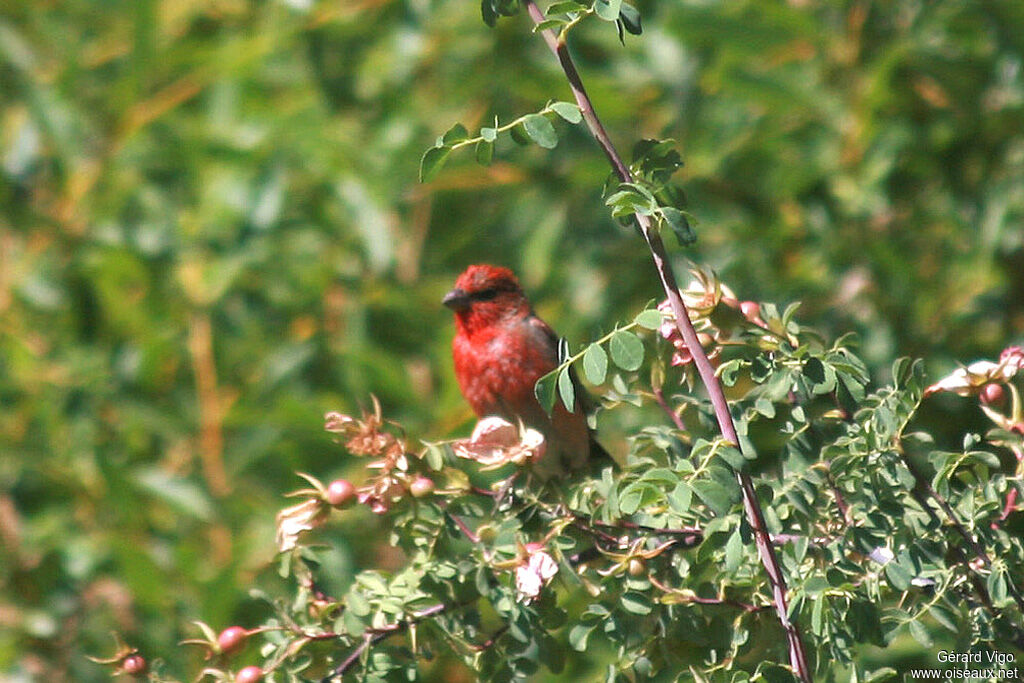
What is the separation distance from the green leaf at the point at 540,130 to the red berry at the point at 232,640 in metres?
0.98

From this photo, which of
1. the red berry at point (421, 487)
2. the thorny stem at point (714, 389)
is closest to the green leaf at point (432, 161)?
the thorny stem at point (714, 389)

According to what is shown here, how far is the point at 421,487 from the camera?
217 cm

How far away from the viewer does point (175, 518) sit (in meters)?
4.98

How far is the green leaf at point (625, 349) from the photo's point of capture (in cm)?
194

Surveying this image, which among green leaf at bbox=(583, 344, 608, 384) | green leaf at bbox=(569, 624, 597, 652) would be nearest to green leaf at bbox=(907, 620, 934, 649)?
green leaf at bbox=(569, 624, 597, 652)

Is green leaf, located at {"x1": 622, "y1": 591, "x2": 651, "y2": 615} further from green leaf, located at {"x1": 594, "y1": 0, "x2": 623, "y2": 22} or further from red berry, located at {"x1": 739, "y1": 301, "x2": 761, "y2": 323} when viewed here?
green leaf, located at {"x1": 594, "y1": 0, "x2": 623, "y2": 22}

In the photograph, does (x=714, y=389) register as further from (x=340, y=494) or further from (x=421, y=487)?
(x=340, y=494)

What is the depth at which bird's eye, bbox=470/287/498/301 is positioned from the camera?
448cm

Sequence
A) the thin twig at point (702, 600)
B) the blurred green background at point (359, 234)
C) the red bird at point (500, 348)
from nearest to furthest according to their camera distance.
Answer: the thin twig at point (702, 600) → the red bird at point (500, 348) → the blurred green background at point (359, 234)

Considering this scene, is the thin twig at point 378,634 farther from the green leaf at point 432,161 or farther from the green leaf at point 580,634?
the green leaf at point 432,161

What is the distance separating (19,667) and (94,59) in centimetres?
246

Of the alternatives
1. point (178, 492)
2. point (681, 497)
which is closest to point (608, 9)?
point (681, 497)

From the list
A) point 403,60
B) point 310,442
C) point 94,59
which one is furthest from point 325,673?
point 94,59

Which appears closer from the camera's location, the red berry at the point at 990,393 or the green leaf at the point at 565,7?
the green leaf at the point at 565,7
